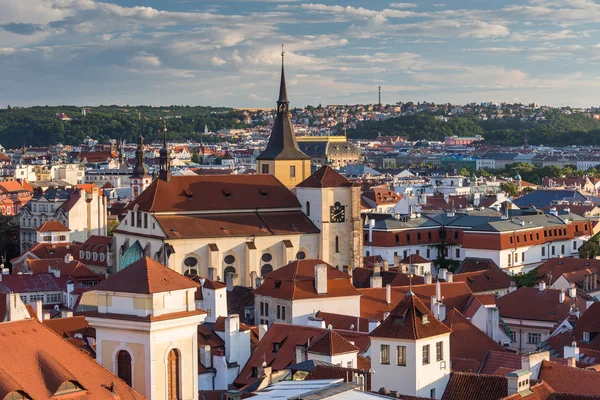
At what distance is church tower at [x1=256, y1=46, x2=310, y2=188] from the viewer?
84500mm

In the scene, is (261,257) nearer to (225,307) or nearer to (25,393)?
(225,307)

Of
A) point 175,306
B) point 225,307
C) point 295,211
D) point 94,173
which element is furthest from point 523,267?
point 94,173

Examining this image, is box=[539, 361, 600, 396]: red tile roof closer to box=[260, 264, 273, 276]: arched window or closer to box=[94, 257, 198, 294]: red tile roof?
box=[94, 257, 198, 294]: red tile roof

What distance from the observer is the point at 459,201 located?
137 m

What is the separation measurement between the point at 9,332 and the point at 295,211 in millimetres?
52611

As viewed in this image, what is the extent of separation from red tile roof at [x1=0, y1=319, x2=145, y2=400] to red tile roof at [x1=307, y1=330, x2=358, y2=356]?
1527cm

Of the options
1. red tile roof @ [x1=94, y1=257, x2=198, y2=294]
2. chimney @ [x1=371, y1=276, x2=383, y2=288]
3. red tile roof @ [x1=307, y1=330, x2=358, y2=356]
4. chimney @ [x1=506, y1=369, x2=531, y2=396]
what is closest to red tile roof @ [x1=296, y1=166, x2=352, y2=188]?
chimney @ [x1=371, y1=276, x2=383, y2=288]

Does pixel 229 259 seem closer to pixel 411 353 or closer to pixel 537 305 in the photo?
pixel 537 305

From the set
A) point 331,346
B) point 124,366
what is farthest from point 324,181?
point 124,366

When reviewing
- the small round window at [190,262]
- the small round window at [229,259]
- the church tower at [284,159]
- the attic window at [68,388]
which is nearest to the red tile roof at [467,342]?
the attic window at [68,388]

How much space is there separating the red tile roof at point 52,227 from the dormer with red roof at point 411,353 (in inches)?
3021

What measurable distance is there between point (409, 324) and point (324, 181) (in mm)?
40255

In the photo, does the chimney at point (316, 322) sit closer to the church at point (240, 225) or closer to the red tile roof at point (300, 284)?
the red tile roof at point (300, 284)

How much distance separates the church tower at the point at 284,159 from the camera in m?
84.5
